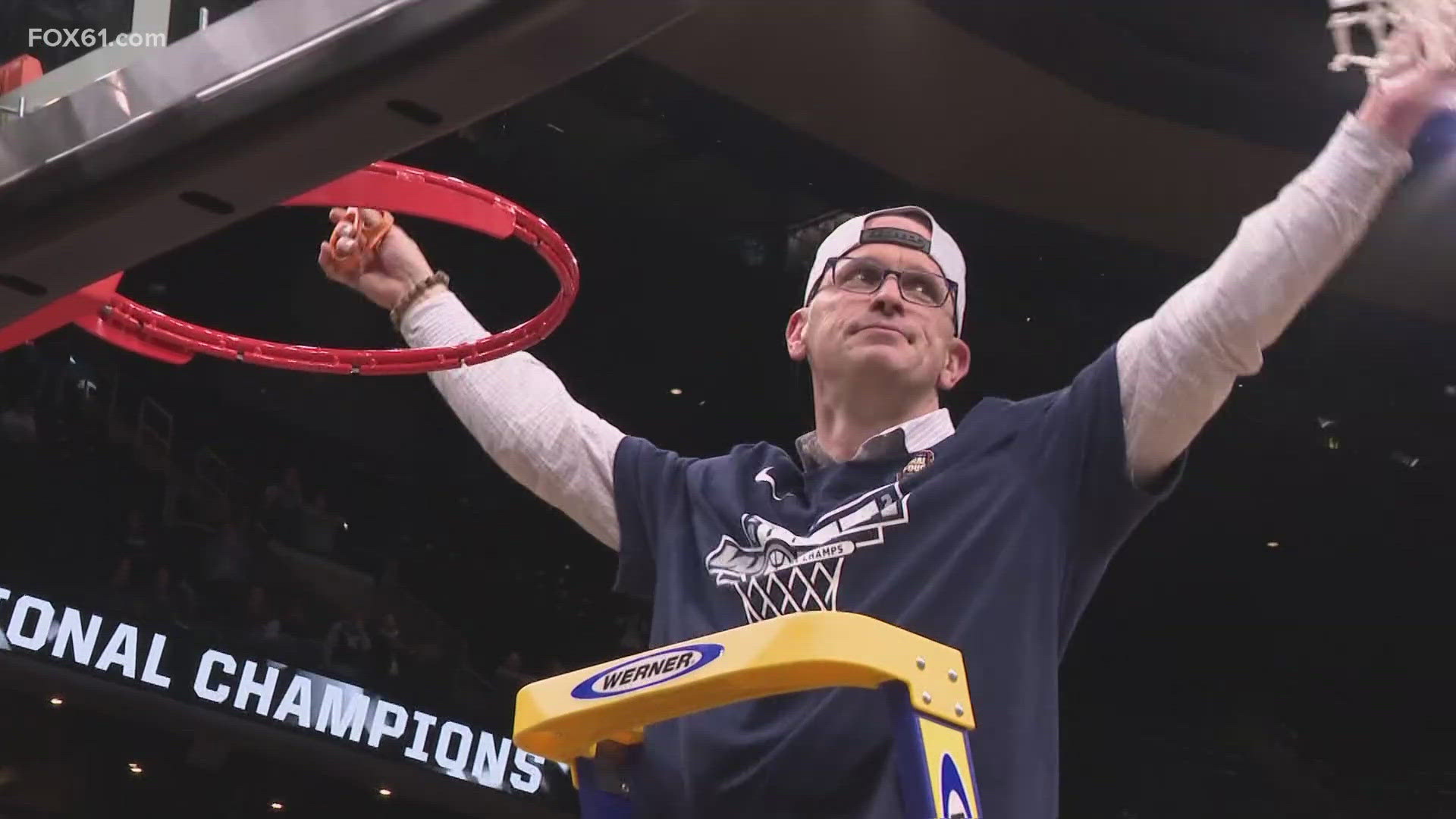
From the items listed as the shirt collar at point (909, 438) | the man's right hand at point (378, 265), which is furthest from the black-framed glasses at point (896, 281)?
the man's right hand at point (378, 265)

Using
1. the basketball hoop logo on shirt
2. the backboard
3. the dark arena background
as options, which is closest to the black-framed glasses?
the basketball hoop logo on shirt

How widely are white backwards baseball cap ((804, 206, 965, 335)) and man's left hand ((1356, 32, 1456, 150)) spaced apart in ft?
1.80

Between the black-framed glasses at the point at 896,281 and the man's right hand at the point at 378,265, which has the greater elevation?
the black-framed glasses at the point at 896,281

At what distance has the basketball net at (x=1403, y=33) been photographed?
4.39 ft

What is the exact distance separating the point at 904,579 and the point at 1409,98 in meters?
0.60

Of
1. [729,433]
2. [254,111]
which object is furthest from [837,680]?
[729,433]

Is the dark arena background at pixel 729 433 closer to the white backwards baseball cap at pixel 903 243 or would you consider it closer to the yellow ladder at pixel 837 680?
the white backwards baseball cap at pixel 903 243

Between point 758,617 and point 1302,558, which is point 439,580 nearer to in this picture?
point 1302,558

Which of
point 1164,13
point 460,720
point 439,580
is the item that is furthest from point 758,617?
point 439,580

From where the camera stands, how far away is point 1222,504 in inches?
293

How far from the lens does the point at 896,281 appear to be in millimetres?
1841
